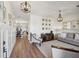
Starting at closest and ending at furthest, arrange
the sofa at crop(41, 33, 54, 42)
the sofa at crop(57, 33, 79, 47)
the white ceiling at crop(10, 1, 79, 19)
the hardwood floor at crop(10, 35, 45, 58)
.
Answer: the white ceiling at crop(10, 1, 79, 19) → the hardwood floor at crop(10, 35, 45, 58) → the sofa at crop(57, 33, 79, 47) → the sofa at crop(41, 33, 54, 42)

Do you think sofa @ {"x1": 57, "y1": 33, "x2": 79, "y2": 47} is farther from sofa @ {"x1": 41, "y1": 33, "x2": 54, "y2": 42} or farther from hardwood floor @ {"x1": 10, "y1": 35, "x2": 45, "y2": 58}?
hardwood floor @ {"x1": 10, "y1": 35, "x2": 45, "y2": 58}

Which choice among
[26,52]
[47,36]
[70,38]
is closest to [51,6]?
[26,52]

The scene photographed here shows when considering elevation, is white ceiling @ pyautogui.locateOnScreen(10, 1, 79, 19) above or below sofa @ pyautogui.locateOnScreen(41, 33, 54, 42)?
above

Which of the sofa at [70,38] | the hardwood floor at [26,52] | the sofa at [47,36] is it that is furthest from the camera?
the sofa at [47,36]

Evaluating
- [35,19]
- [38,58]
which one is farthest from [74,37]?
[38,58]

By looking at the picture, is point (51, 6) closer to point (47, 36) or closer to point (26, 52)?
point (26, 52)

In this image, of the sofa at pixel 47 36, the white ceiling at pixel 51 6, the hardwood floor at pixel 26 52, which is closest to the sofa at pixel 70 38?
the sofa at pixel 47 36

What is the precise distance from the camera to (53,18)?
28.2 feet

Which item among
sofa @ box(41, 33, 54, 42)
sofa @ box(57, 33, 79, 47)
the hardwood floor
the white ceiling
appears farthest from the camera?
sofa @ box(41, 33, 54, 42)

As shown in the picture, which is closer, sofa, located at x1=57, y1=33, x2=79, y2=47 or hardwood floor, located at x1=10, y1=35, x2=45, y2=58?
hardwood floor, located at x1=10, y1=35, x2=45, y2=58

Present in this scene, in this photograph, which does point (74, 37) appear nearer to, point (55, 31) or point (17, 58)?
point (55, 31)

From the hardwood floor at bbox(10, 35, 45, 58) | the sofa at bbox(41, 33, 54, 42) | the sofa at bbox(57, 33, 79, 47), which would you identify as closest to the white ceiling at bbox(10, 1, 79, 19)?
the sofa at bbox(57, 33, 79, 47)

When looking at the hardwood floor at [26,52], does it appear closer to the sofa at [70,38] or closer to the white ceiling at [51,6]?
the white ceiling at [51,6]

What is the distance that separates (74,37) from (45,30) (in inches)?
96.5
